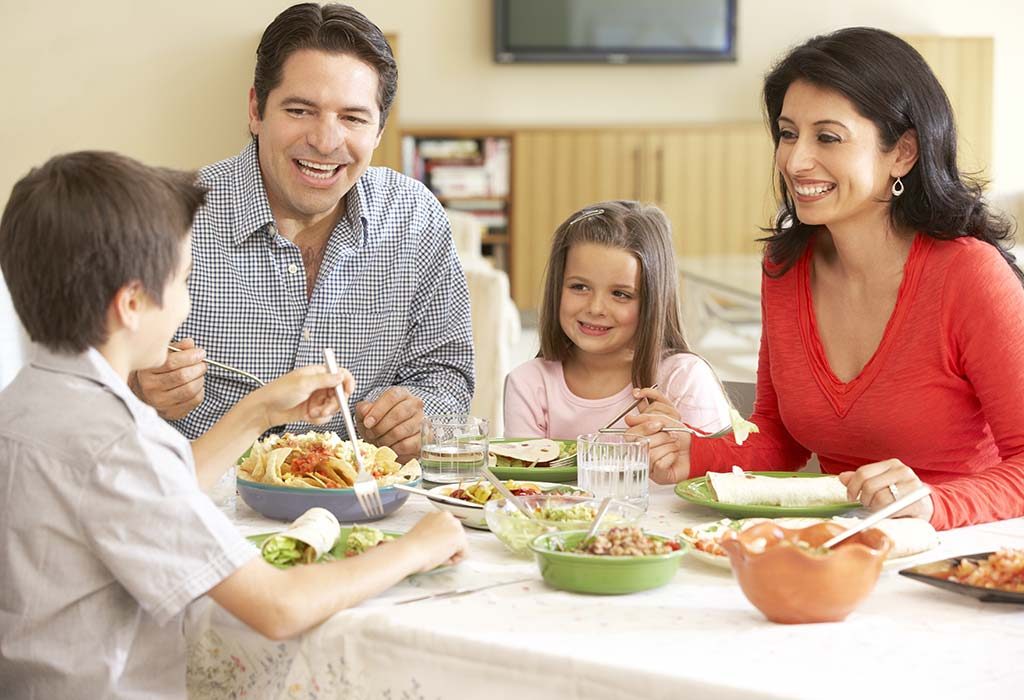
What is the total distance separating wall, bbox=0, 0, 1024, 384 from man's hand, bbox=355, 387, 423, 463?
6620mm

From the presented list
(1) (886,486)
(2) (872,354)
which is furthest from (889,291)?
(1) (886,486)

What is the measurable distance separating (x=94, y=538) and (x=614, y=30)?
760 centimetres

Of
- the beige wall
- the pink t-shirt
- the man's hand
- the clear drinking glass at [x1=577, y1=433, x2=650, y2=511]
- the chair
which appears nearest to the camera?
the clear drinking glass at [x1=577, y1=433, x2=650, y2=511]

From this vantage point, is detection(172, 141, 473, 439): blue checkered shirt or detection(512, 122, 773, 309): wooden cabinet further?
detection(512, 122, 773, 309): wooden cabinet

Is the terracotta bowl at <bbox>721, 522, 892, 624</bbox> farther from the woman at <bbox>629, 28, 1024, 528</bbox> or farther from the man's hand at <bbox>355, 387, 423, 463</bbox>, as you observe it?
the man's hand at <bbox>355, 387, 423, 463</bbox>

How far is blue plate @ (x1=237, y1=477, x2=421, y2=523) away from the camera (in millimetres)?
1585

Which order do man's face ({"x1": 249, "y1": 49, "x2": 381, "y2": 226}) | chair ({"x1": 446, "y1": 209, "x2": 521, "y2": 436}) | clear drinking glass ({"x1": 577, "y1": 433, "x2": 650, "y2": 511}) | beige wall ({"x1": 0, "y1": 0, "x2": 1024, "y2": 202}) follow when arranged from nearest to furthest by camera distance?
1. clear drinking glass ({"x1": 577, "y1": 433, "x2": 650, "y2": 511})
2. man's face ({"x1": 249, "y1": 49, "x2": 381, "y2": 226})
3. chair ({"x1": 446, "y1": 209, "x2": 521, "y2": 436})
4. beige wall ({"x1": 0, "y1": 0, "x2": 1024, "y2": 202})

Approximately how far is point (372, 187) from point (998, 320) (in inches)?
46.0

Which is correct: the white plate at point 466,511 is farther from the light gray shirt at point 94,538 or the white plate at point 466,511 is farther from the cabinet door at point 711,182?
the cabinet door at point 711,182

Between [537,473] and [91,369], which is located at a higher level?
[91,369]

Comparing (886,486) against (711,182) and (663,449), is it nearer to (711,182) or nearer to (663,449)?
(663,449)

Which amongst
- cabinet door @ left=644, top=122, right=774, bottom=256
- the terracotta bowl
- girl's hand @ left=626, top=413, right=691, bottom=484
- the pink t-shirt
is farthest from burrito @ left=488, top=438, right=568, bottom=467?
cabinet door @ left=644, top=122, right=774, bottom=256

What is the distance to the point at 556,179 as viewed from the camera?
8.41 m

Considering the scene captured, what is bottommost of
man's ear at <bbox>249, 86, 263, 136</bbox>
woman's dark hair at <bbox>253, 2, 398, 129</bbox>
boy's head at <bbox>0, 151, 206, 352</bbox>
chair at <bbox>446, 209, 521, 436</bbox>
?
chair at <bbox>446, 209, 521, 436</bbox>
